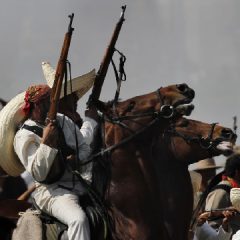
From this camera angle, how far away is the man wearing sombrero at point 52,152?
9.48m

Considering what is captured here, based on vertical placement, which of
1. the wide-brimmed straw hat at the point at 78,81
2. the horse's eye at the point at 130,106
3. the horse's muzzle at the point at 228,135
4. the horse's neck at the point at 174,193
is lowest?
the horse's neck at the point at 174,193

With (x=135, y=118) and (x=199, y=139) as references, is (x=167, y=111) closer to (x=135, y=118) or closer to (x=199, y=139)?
(x=135, y=118)

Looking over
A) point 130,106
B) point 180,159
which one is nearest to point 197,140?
point 180,159

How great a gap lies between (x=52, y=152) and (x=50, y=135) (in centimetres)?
19

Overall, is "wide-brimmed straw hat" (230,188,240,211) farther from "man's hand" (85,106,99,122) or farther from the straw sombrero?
the straw sombrero

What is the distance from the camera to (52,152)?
31.0ft

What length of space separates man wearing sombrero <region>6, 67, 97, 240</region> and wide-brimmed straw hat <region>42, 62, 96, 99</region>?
0.76m

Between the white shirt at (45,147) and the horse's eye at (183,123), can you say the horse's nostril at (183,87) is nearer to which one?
the horse's eye at (183,123)

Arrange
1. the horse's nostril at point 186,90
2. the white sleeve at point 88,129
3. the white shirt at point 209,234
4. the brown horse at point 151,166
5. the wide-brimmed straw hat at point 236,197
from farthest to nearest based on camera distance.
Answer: the wide-brimmed straw hat at point 236,197 < the white shirt at point 209,234 < the white sleeve at point 88,129 < the horse's nostril at point 186,90 < the brown horse at point 151,166

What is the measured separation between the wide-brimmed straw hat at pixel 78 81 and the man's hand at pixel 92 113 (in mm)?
737

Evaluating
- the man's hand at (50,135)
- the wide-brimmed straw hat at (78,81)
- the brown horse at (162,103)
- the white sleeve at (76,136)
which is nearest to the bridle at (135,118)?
the brown horse at (162,103)

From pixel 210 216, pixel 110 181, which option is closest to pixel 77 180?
pixel 110 181

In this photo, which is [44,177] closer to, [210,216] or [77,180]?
[77,180]

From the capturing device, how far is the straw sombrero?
1034 centimetres
